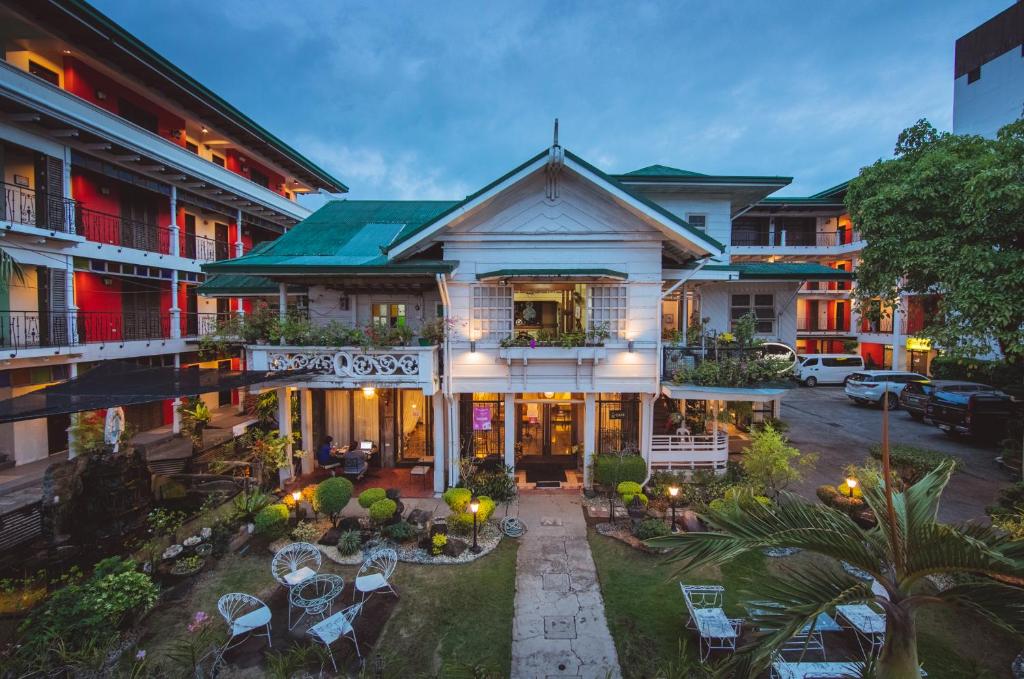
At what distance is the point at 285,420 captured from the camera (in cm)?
1298

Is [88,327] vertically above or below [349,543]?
above

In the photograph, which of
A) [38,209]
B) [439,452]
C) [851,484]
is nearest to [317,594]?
[439,452]

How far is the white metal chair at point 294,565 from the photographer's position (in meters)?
7.68

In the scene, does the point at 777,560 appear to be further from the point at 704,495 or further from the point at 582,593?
the point at 582,593

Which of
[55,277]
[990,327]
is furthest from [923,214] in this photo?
[55,277]

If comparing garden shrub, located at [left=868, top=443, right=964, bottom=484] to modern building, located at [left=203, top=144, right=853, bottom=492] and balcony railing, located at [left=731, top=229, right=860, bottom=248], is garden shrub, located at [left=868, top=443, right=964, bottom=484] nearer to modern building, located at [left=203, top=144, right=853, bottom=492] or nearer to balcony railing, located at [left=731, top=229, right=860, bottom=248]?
modern building, located at [left=203, top=144, right=853, bottom=492]

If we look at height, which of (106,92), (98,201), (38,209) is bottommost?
(38,209)

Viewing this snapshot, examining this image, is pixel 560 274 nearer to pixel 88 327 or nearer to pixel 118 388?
pixel 118 388

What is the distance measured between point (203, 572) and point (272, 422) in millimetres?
7095

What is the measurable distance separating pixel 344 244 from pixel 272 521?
8.41 meters

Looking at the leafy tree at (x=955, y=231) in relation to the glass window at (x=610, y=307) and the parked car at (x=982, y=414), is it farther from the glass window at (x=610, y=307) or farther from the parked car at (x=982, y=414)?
the glass window at (x=610, y=307)

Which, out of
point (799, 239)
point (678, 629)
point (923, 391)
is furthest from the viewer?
point (799, 239)

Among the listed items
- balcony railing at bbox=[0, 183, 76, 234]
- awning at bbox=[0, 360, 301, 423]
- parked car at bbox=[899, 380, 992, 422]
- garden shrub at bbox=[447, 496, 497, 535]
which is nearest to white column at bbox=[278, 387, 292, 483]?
awning at bbox=[0, 360, 301, 423]

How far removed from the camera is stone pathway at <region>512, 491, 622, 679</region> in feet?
21.3
